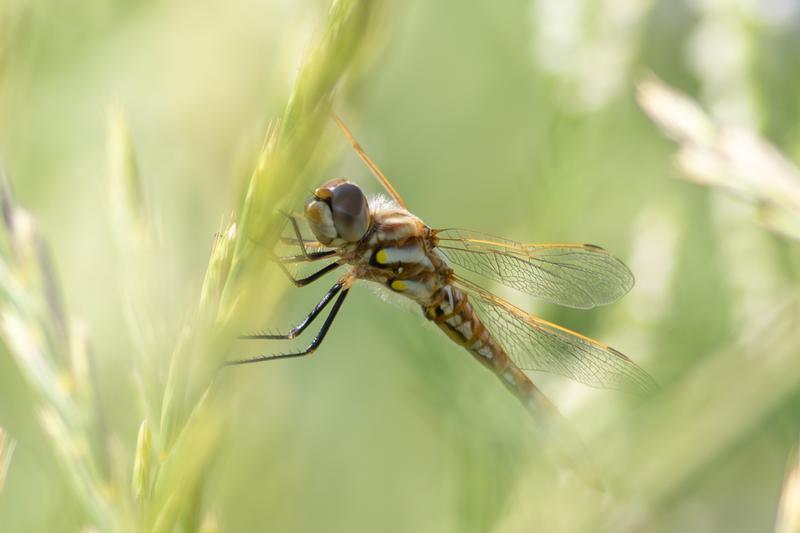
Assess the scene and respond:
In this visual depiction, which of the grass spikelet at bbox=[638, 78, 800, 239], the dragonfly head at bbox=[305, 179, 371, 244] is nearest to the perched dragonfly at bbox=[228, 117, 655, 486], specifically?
the dragonfly head at bbox=[305, 179, 371, 244]

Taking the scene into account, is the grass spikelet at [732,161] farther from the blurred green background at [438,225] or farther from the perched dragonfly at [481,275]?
the perched dragonfly at [481,275]

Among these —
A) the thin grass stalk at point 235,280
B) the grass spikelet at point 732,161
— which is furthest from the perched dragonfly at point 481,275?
the thin grass stalk at point 235,280

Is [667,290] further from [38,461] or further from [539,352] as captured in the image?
[38,461]

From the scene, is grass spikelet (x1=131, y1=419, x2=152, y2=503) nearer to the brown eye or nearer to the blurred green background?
the blurred green background

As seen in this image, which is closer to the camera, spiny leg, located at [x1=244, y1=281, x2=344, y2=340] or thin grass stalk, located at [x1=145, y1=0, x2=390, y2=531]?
thin grass stalk, located at [x1=145, y1=0, x2=390, y2=531]

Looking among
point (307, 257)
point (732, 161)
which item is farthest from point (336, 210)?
A: point (732, 161)

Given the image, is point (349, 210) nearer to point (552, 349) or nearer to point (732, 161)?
point (552, 349)
